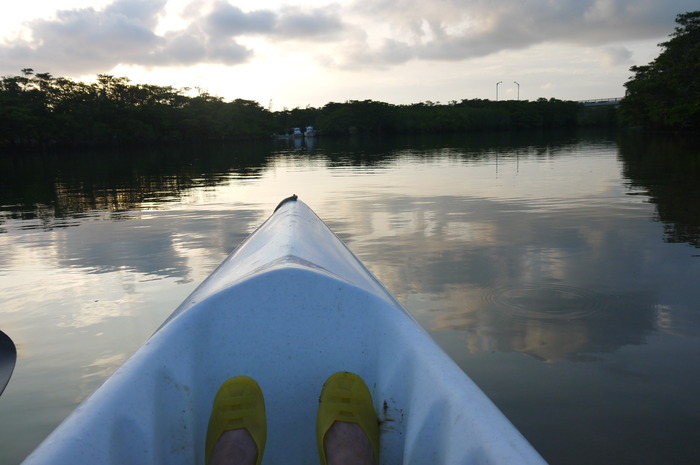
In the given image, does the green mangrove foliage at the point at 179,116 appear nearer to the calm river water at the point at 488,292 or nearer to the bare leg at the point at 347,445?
the calm river water at the point at 488,292

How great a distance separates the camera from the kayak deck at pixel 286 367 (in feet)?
5.54

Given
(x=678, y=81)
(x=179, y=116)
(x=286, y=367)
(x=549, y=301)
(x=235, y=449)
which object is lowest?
(x=549, y=301)

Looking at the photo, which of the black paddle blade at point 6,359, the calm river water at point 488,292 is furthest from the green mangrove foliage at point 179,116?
the black paddle blade at point 6,359

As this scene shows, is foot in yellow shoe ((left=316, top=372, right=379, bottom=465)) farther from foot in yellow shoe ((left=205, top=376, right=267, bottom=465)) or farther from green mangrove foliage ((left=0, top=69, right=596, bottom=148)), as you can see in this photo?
green mangrove foliage ((left=0, top=69, right=596, bottom=148))

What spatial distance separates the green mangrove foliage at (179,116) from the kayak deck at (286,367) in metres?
59.5

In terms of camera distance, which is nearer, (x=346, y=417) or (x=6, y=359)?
(x=346, y=417)

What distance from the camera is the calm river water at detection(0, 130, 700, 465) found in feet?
9.25

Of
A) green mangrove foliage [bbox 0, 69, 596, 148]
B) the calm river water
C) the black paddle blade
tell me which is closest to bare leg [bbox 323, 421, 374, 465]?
the calm river water

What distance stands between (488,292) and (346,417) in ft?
10.5

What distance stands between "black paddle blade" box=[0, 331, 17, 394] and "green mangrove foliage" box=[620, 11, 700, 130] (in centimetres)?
4207

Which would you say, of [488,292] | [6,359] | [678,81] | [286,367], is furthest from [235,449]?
[678,81]

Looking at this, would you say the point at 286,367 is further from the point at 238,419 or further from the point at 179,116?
the point at 179,116

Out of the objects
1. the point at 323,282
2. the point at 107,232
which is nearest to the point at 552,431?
the point at 323,282

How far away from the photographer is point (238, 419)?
6.27 ft
